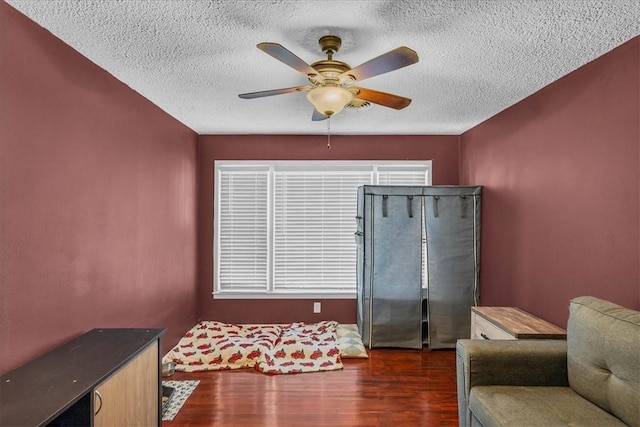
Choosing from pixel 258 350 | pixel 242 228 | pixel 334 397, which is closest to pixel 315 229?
pixel 242 228

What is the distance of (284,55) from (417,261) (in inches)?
107

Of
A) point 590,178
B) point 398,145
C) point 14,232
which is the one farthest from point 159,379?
point 398,145

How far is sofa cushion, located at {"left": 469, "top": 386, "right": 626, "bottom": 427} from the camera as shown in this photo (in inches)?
63.1

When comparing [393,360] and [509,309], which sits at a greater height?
[509,309]

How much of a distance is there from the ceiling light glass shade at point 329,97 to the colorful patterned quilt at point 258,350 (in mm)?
2363

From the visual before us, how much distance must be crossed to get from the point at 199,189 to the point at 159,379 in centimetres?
265

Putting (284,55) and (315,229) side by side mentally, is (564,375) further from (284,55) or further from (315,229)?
(315,229)

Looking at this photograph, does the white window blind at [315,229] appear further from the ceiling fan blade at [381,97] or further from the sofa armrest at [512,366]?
the sofa armrest at [512,366]

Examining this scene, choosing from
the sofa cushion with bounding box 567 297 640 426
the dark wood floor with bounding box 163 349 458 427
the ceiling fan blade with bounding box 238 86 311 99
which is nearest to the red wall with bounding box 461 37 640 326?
the sofa cushion with bounding box 567 297 640 426

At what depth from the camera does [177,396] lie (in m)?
2.81

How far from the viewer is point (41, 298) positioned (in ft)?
6.21

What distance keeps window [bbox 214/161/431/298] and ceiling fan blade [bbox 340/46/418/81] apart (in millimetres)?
2527

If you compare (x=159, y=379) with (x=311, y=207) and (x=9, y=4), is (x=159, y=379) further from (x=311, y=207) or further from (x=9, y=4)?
(x=311, y=207)

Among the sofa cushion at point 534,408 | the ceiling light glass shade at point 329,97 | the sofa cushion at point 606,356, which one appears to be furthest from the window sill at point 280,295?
the ceiling light glass shade at point 329,97
